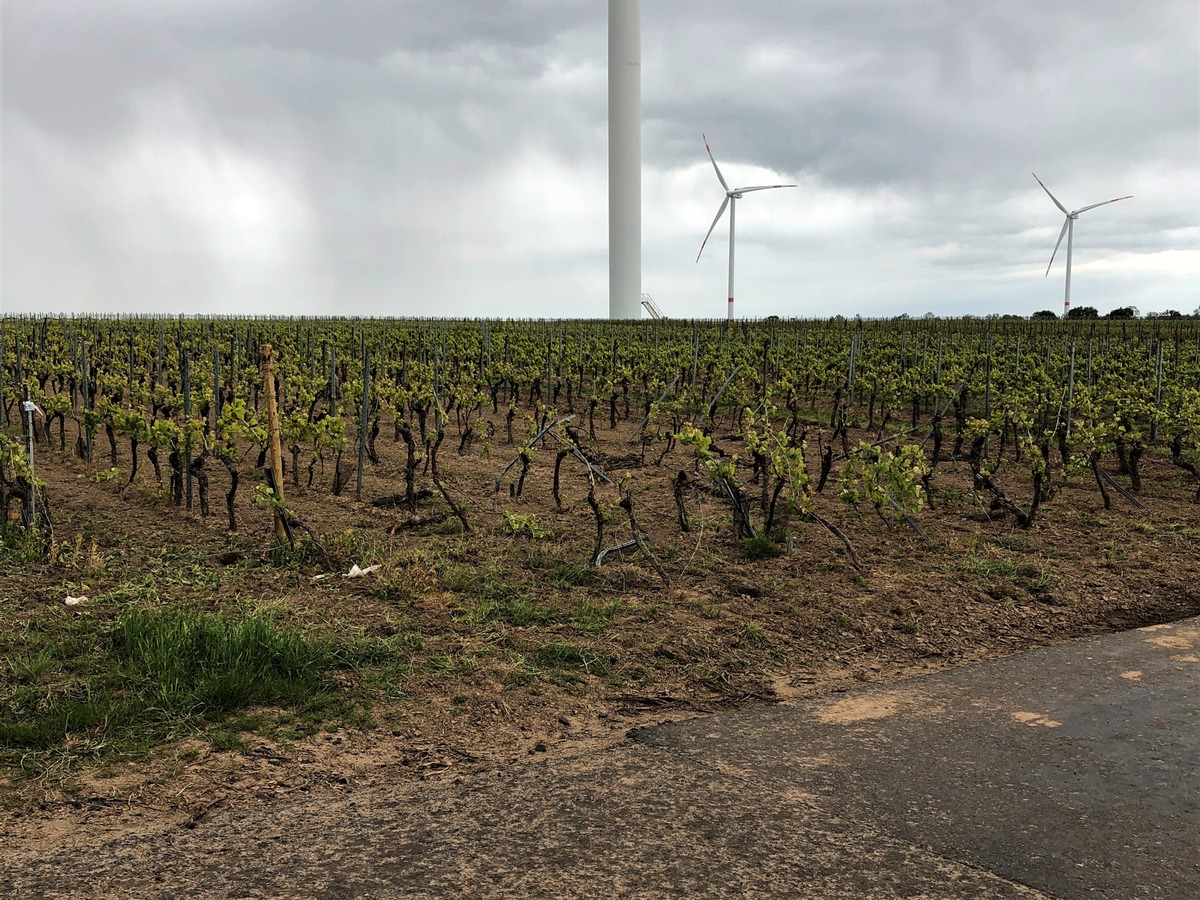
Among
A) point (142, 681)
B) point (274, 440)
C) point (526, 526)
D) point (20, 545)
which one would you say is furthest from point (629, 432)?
point (142, 681)

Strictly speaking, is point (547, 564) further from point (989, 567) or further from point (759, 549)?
point (989, 567)

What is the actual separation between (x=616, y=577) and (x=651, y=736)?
3031 millimetres

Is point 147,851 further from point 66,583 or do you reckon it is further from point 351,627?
point 66,583

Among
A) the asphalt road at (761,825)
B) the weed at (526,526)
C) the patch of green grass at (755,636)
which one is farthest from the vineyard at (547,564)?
the asphalt road at (761,825)

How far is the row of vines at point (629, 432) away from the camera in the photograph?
978 centimetres

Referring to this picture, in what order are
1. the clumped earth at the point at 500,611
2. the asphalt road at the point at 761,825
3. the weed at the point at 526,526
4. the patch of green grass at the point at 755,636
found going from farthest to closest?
1. the weed at the point at 526,526
2. the patch of green grass at the point at 755,636
3. the clumped earth at the point at 500,611
4. the asphalt road at the point at 761,825

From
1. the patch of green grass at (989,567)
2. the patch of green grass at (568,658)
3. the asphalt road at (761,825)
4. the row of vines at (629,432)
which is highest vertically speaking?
the row of vines at (629,432)

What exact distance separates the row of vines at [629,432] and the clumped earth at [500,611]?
32 cm

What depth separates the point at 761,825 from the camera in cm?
431

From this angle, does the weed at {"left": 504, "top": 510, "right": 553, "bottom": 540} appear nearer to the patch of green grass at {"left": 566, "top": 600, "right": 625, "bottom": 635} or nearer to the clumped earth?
the clumped earth

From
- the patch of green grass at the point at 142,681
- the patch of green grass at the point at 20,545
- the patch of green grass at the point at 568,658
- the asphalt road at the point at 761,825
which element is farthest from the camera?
the patch of green grass at the point at 20,545

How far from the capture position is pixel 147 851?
4113 mm

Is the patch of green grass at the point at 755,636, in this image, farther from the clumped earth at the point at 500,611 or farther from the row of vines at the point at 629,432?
the row of vines at the point at 629,432

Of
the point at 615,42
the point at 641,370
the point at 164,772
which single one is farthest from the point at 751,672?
the point at 615,42
